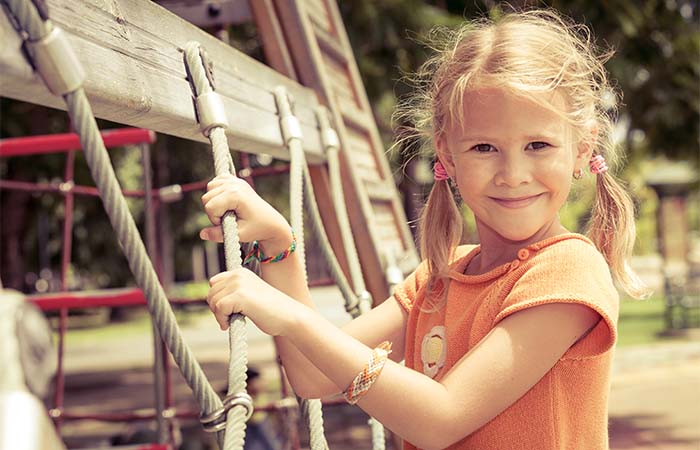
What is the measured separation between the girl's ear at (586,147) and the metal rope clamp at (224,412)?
0.76 metres

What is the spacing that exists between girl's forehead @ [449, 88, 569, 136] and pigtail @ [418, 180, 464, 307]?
0.30m

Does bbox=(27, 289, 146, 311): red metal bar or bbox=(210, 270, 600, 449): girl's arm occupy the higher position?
bbox=(27, 289, 146, 311): red metal bar

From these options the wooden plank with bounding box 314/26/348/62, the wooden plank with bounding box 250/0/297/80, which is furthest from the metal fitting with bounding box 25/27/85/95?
the wooden plank with bounding box 314/26/348/62

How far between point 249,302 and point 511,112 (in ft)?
1.74

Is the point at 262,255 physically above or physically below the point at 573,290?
above

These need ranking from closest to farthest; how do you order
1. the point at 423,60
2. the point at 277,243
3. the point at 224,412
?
1. the point at 224,412
2. the point at 277,243
3. the point at 423,60

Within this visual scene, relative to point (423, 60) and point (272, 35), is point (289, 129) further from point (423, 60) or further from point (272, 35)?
point (423, 60)

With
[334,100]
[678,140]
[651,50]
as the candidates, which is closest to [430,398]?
[334,100]

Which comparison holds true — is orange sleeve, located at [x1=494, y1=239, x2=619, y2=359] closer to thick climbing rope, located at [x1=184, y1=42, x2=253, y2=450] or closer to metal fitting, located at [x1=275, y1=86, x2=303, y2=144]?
thick climbing rope, located at [x1=184, y1=42, x2=253, y2=450]

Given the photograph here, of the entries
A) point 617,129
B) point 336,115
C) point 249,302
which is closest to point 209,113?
point 249,302

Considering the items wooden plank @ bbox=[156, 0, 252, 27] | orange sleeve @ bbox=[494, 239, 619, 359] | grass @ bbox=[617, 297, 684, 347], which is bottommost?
orange sleeve @ bbox=[494, 239, 619, 359]

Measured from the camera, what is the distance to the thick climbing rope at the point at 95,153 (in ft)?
3.06

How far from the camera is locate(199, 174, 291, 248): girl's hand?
1.35 meters

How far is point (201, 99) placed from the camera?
149 cm
